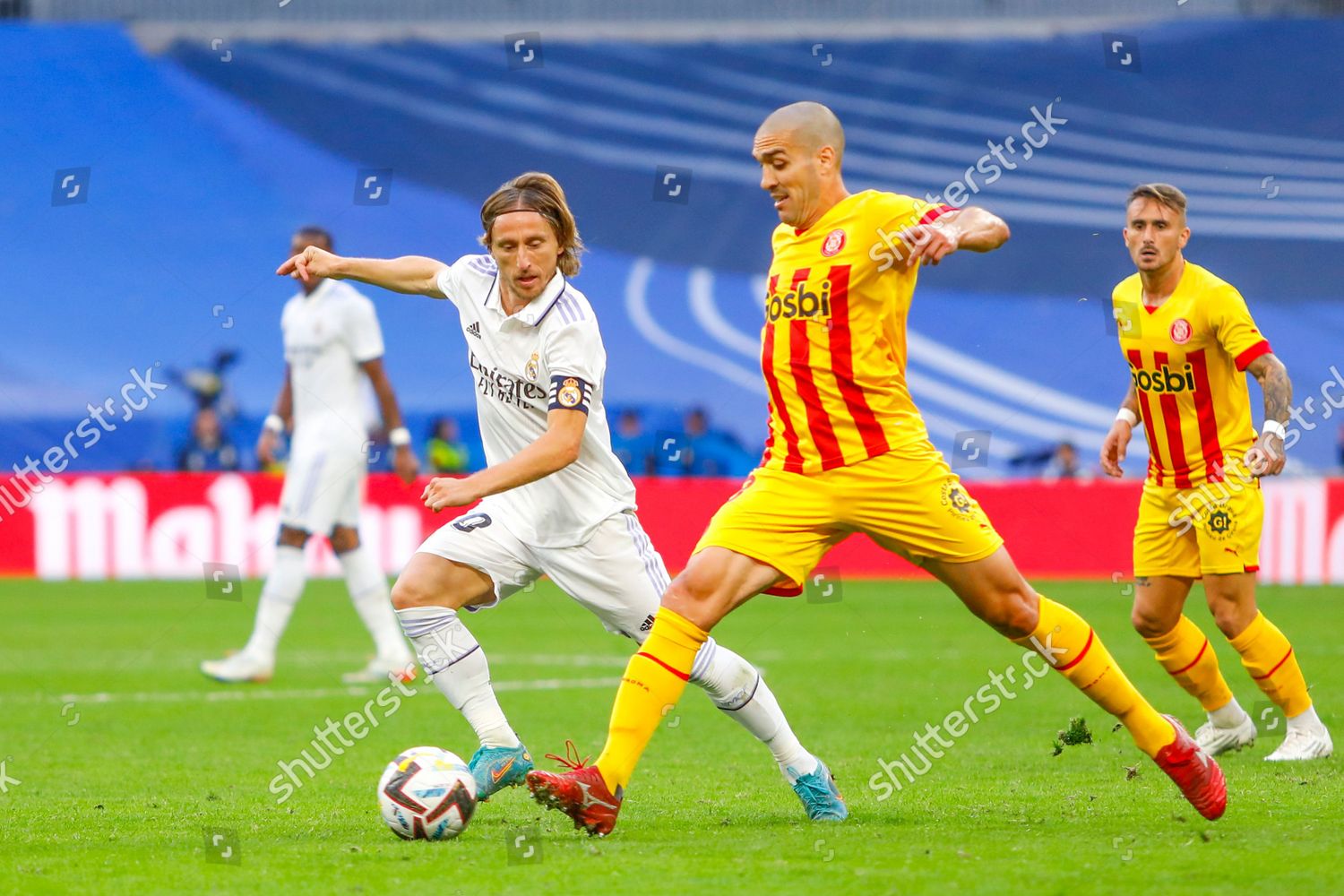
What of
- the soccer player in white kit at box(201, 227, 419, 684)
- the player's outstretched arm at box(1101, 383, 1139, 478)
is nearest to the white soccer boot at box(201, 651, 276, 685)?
the soccer player in white kit at box(201, 227, 419, 684)

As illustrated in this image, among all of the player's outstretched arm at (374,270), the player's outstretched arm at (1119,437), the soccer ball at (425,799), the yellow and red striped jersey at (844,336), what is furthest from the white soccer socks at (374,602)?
the yellow and red striped jersey at (844,336)

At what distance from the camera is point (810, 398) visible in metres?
5.31

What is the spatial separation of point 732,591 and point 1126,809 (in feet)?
5.72

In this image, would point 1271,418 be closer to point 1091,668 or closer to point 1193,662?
point 1193,662

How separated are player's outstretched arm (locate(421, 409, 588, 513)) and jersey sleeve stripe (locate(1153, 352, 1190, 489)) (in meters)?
3.00

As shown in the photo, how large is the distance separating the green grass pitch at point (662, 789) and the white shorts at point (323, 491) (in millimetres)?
1063

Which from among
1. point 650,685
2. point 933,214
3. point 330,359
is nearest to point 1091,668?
point 650,685

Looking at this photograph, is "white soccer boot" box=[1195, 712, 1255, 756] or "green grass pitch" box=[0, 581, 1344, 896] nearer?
"green grass pitch" box=[0, 581, 1344, 896]

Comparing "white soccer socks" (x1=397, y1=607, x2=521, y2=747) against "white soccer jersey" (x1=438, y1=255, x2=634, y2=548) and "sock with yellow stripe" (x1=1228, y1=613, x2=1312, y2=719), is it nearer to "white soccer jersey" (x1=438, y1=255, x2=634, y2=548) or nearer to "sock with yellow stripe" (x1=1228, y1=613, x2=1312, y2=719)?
"white soccer jersey" (x1=438, y1=255, x2=634, y2=548)

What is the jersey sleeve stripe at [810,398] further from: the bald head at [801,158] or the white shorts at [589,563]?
the white shorts at [589,563]

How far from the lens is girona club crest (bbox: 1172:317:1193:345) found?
702 centimetres

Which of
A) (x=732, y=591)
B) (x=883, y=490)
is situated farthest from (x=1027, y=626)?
(x=732, y=591)

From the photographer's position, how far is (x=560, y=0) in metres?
27.0

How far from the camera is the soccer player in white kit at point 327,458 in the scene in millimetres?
10375
